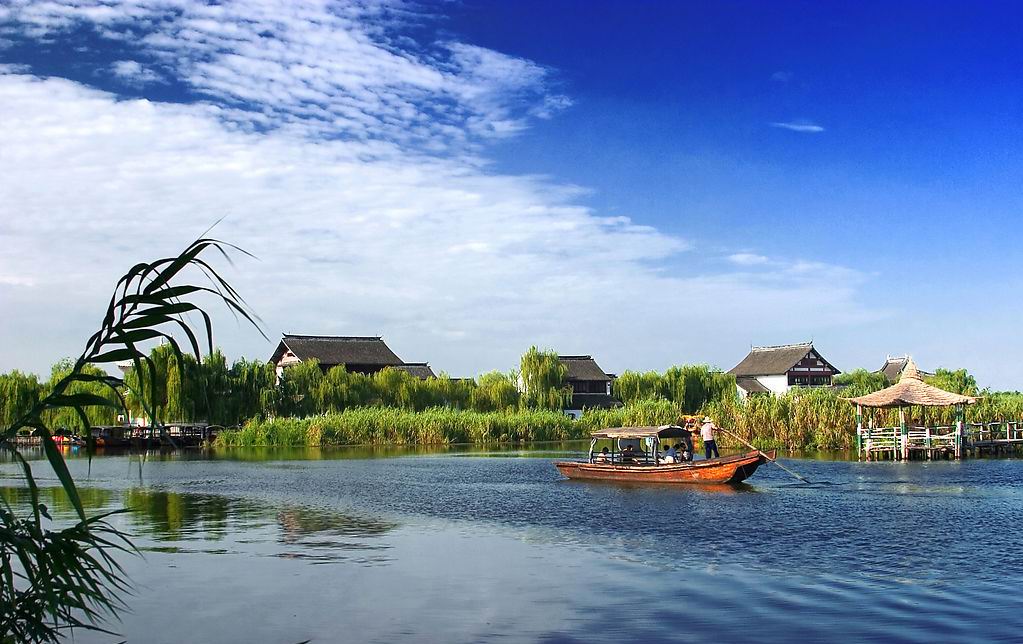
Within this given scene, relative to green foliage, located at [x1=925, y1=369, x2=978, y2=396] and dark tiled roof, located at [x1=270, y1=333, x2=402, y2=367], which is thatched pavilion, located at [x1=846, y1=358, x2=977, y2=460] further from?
dark tiled roof, located at [x1=270, y1=333, x2=402, y2=367]

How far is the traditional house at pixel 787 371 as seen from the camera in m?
78.3

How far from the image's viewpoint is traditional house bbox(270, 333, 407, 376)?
68125 mm

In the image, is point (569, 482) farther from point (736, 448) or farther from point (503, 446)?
point (503, 446)

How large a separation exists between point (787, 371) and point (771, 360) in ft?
12.2

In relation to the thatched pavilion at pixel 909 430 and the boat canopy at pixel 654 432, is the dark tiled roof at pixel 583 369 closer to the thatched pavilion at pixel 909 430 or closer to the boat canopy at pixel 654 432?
the thatched pavilion at pixel 909 430

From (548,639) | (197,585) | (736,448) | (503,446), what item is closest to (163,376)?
(503,446)

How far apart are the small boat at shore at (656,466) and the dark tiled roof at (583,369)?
45.0 meters

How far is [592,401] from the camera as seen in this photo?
7269cm

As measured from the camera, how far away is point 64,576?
471 centimetres

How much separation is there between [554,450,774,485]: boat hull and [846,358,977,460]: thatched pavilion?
1208 cm

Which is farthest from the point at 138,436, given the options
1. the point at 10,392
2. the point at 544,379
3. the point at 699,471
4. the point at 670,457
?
the point at 699,471

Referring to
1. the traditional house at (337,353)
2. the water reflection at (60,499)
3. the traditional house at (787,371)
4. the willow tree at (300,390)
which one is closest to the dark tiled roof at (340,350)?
the traditional house at (337,353)

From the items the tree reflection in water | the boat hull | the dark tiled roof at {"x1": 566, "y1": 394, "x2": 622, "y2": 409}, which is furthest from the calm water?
the dark tiled roof at {"x1": 566, "y1": 394, "x2": 622, "y2": 409}

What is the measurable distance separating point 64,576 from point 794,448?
39.2m
